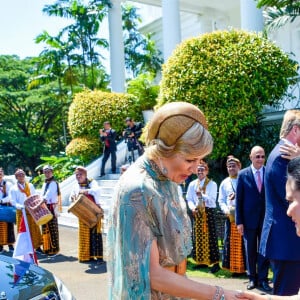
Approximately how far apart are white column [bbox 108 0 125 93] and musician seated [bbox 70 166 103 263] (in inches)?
387

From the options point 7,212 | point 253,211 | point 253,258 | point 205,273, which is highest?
point 253,211

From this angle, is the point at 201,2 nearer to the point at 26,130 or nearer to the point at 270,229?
the point at 26,130

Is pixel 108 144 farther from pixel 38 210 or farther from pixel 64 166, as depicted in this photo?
pixel 38 210

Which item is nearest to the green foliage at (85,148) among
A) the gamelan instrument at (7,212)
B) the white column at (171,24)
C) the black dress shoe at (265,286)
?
the white column at (171,24)

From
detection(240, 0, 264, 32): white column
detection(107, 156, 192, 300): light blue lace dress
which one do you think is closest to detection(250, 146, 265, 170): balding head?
detection(107, 156, 192, 300): light blue lace dress

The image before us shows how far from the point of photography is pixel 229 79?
9.30 metres

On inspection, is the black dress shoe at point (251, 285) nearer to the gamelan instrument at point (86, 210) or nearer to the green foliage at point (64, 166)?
the gamelan instrument at point (86, 210)

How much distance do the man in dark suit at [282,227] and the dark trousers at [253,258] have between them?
246 centimetres

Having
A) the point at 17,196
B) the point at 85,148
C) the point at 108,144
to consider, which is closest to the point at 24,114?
the point at 85,148

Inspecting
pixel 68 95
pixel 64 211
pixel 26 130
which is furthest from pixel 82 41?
pixel 64 211

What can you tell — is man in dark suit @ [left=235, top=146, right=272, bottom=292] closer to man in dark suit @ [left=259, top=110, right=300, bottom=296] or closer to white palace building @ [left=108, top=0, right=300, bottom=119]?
man in dark suit @ [left=259, top=110, right=300, bottom=296]

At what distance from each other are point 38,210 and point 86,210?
3.22 ft

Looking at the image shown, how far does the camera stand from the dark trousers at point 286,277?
3.31 m

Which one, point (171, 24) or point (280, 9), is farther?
point (171, 24)
